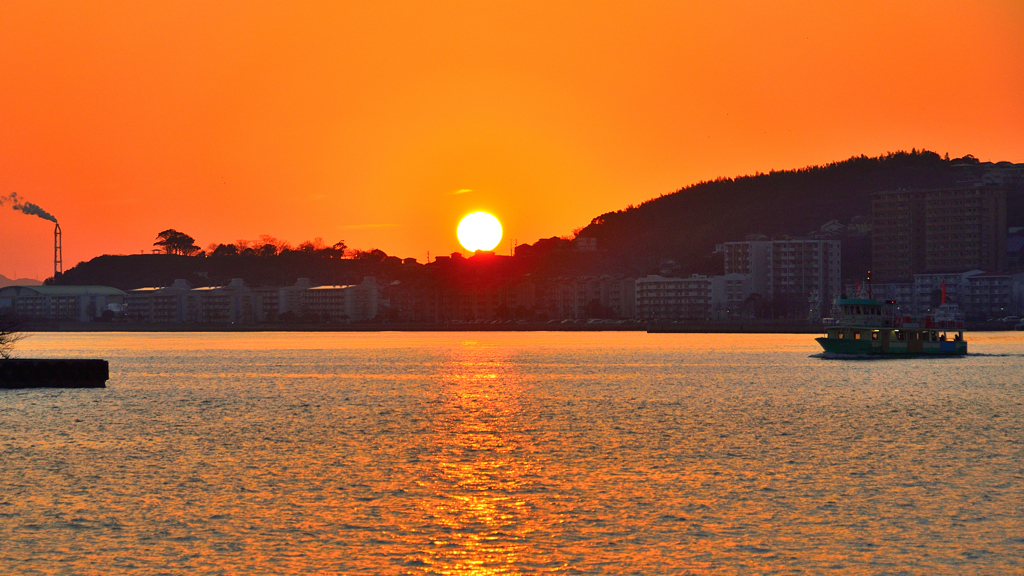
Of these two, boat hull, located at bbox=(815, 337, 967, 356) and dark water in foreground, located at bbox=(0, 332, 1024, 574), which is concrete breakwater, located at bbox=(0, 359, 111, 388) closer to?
dark water in foreground, located at bbox=(0, 332, 1024, 574)

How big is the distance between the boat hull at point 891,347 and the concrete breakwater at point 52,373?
67986 mm

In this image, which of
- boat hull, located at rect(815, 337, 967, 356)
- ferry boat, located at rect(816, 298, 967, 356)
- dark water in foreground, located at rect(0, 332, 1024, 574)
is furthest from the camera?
boat hull, located at rect(815, 337, 967, 356)

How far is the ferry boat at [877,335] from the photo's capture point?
9925 cm

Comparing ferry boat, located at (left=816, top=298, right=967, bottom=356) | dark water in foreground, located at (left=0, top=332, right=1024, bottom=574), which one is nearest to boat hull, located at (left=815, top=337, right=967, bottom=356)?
ferry boat, located at (left=816, top=298, right=967, bottom=356)

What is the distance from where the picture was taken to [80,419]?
45.7 meters

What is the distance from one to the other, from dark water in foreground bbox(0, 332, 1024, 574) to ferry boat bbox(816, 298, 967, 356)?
39.8m

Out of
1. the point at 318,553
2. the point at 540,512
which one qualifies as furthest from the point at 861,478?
the point at 318,553

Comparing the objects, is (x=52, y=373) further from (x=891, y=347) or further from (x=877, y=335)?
(x=891, y=347)

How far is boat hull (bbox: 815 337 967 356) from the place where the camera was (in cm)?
10169

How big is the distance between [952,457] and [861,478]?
629 centimetres

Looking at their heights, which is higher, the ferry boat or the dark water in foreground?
the ferry boat

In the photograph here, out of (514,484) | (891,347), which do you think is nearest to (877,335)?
(891,347)

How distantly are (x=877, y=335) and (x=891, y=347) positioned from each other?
1762 millimetres

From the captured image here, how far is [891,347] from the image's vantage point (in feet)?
337
